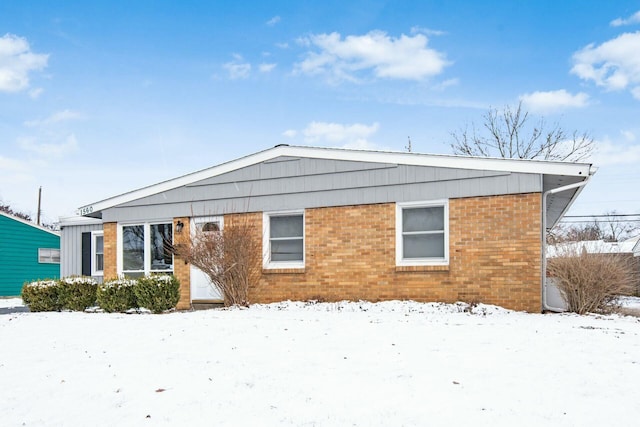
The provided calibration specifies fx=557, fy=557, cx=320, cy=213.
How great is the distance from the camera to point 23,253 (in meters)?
25.1

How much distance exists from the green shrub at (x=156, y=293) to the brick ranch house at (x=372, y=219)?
177 centimetres

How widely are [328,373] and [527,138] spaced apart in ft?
86.9

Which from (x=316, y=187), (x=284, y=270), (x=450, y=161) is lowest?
(x=284, y=270)

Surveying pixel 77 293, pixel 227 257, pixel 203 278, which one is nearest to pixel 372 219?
pixel 227 257

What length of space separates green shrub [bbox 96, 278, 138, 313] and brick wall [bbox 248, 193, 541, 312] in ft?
8.90

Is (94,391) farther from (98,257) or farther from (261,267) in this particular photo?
(98,257)

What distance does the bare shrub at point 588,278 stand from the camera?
1041 centimetres

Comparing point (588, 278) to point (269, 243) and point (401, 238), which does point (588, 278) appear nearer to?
point (401, 238)

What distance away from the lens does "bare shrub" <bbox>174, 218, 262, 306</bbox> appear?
39.8 feet

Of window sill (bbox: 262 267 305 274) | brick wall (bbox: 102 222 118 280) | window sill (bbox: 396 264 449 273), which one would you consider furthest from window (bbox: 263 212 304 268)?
brick wall (bbox: 102 222 118 280)

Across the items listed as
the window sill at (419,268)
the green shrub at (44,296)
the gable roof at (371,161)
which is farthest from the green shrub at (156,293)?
the window sill at (419,268)

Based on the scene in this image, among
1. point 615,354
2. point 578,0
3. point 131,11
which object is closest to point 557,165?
point 615,354

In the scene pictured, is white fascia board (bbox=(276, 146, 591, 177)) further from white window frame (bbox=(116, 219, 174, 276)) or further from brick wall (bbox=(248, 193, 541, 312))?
white window frame (bbox=(116, 219, 174, 276))

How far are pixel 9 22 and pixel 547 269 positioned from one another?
14.7 m
